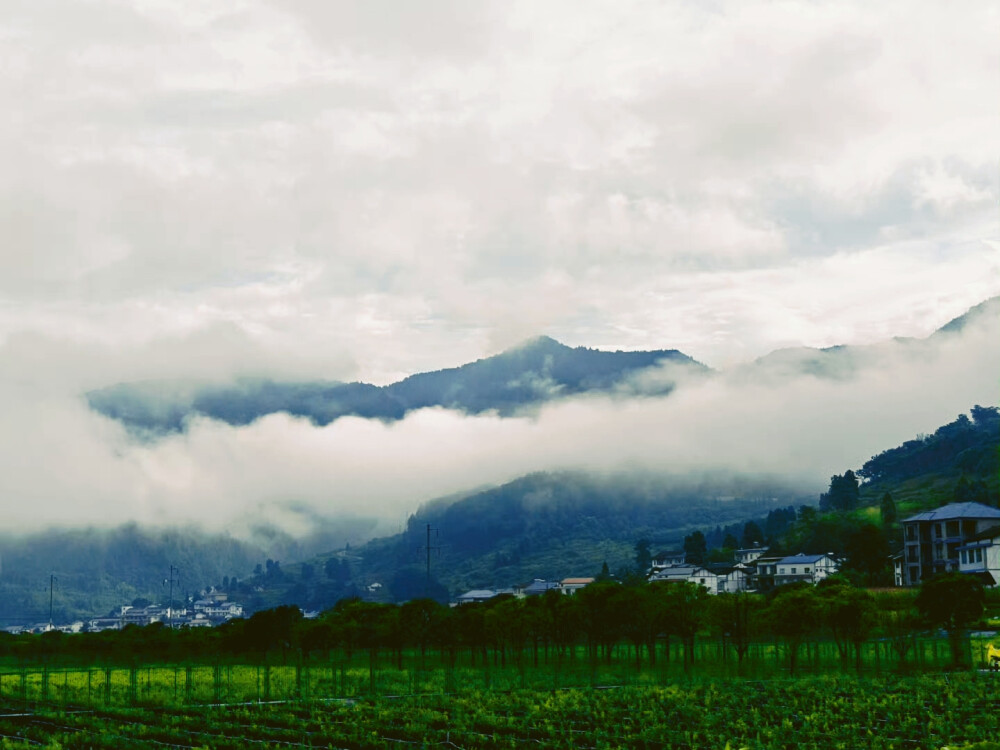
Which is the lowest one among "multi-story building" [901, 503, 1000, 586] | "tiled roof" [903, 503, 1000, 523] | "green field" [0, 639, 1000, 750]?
"green field" [0, 639, 1000, 750]

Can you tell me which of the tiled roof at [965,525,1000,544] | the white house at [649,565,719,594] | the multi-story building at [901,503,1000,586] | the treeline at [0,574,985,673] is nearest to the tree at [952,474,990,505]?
the multi-story building at [901,503,1000,586]

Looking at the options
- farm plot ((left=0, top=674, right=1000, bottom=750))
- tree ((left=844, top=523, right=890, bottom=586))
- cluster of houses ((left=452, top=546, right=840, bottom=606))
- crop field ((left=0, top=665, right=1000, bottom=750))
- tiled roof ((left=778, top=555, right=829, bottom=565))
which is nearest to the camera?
farm plot ((left=0, top=674, right=1000, bottom=750))

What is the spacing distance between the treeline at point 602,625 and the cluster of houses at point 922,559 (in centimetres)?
1327

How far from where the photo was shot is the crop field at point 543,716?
40.2 meters

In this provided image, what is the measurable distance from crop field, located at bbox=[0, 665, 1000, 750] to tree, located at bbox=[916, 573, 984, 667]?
8.04 meters

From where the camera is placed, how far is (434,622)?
8750 cm

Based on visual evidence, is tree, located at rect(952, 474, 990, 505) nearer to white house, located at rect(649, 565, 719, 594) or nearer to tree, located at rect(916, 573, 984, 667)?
white house, located at rect(649, 565, 719, 594)

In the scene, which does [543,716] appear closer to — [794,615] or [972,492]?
[794,615]

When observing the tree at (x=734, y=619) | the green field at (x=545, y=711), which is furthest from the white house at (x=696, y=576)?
the green field at (x=545, y=711)

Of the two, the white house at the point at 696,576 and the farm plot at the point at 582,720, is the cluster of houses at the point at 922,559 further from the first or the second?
the farm plot at the point at 582,720

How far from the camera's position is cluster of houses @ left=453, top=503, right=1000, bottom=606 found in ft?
389

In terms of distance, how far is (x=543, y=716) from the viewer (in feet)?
154

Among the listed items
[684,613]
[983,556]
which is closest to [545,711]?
[684,613]

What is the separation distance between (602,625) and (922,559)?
227ft
